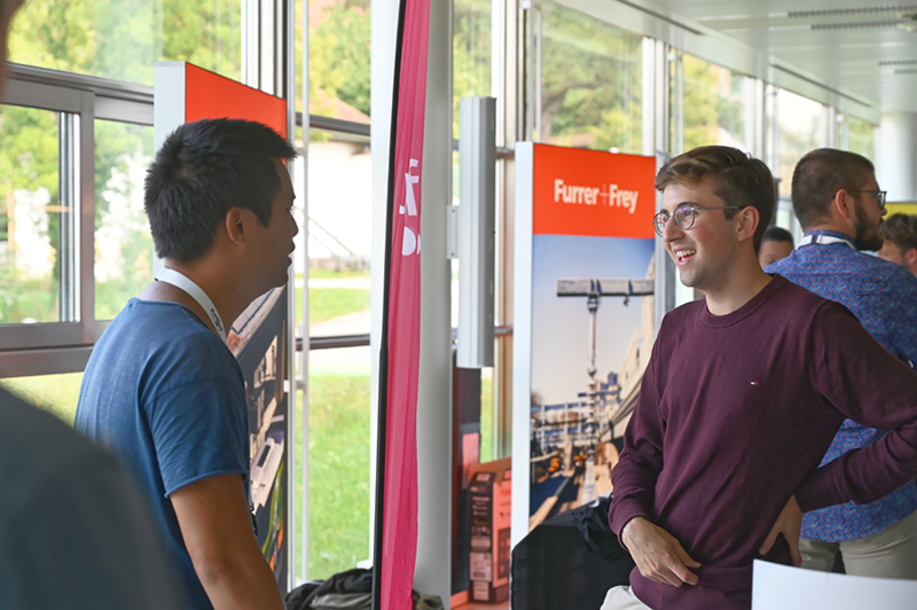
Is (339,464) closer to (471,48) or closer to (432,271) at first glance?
(432,271)

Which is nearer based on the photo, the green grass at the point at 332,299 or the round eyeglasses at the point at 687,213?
the round eyeglasses at the point at 687,213

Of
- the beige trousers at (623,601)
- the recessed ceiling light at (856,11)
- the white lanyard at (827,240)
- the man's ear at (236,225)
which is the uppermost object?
the recessed ceiling light at (856,11)

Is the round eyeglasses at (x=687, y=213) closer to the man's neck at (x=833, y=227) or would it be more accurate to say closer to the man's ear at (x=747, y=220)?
the man's ear at (x=747, y=220)

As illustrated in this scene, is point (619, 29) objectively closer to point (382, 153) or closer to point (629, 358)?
point (629, 358)

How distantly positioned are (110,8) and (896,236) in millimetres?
4104

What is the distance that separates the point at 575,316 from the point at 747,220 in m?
2.35

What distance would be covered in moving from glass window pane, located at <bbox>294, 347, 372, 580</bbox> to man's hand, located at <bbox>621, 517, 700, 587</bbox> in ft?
9.00

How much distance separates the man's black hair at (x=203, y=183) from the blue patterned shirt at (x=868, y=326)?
1.67m

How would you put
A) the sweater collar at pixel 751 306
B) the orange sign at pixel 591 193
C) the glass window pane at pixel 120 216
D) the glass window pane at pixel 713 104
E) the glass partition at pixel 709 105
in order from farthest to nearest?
the glass window pane at pixel 713 104
the glass partition at pixel 709 105
the orange sign at pixel 591 193
the glass window pane at pixel 120 216
the sweater collar at pixel 751 306

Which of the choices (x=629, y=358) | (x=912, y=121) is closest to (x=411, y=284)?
(x=629, y=358)

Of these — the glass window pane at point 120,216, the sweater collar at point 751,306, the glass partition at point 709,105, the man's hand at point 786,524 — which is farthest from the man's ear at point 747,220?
the glass partition at point 709,105

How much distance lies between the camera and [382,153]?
11.1ft

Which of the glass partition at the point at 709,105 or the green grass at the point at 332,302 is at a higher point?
the glass partition at the point at 709,105

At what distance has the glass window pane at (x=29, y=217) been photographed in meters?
2.76
